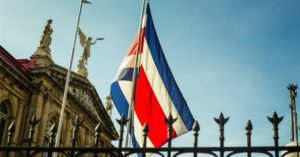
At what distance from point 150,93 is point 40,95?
11762 millimetres

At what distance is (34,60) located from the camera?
2119 cm

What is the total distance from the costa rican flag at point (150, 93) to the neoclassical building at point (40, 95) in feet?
24.2

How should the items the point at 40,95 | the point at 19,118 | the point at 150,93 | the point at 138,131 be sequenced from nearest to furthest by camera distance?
the point at 138,131
the point at 150,93
the point at 19,118
the point at 40,95

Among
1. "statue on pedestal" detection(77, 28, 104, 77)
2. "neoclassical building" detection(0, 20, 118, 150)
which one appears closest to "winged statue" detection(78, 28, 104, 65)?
"statue on pedestal" detection(77, 28, 104, 77)

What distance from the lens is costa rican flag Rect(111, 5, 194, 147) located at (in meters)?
9.48

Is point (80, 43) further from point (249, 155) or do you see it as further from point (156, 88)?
point (249, 155)

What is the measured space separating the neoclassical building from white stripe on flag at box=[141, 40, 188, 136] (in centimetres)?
742

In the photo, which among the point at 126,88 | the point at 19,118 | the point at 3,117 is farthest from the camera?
the point at 19,118

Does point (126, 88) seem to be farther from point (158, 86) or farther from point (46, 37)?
point (46, 37)

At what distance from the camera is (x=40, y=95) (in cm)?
2045

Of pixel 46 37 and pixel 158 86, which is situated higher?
pixel 46 37

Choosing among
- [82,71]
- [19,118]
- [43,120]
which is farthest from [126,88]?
[82,71]

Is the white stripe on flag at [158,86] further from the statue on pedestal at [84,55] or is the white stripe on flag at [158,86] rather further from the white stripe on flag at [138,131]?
the statue on pedestal at [84,55]

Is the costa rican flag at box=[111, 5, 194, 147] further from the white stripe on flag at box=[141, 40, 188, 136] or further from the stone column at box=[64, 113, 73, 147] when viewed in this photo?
the stone column at box=[64, 113, 73, 147]
